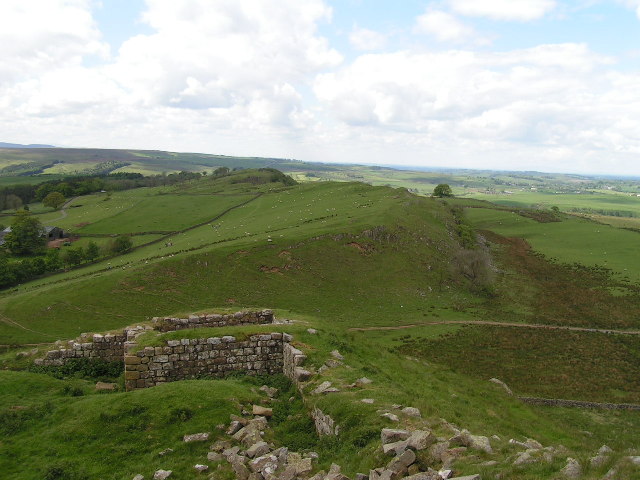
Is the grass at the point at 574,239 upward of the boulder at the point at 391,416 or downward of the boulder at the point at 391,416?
downward

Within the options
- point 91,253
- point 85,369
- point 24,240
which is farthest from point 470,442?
point 24,240

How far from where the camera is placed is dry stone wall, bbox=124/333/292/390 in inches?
711

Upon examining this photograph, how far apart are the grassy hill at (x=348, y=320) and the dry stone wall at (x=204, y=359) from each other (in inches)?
53.5

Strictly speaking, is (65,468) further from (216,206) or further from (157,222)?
(216,206)

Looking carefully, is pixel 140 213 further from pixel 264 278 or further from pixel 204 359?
pixel 204 359

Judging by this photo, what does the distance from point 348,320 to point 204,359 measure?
3370 cm

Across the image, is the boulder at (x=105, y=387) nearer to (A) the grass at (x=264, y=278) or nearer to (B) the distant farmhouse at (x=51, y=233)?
(A) the grass at (x=264, y=278)

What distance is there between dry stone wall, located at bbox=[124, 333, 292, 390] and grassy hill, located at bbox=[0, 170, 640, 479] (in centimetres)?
136

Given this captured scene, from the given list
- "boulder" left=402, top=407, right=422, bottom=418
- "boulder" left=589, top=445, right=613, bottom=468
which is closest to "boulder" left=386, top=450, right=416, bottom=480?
"boulder" left=402, top=407, right=422, bottom=418

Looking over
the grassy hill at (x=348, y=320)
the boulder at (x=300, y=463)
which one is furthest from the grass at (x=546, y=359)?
the boulder at (x=300, y=463)

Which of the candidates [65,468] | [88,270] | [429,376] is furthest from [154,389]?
[88,270]

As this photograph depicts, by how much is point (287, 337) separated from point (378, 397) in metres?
6.79

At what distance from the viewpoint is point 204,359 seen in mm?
19031

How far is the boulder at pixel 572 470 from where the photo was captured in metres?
8.80
